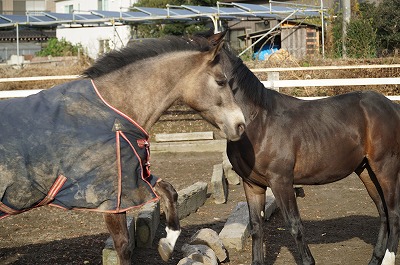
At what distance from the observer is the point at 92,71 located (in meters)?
4.95

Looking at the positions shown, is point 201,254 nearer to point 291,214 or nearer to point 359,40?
point 291,214

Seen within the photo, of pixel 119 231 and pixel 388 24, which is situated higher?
pixel 388 24

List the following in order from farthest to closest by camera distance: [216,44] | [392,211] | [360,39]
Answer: [360,39] < [392,211] < [216,44]

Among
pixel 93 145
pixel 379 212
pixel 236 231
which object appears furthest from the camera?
pixel 236 231

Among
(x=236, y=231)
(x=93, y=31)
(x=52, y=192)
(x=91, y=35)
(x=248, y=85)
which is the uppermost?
(x=93, y=31)

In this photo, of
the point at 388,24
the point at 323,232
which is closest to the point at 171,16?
the point at 388,24

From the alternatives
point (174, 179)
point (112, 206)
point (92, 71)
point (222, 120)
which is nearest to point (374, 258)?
point (222, 120)

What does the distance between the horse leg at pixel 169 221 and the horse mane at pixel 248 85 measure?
1.22 meters

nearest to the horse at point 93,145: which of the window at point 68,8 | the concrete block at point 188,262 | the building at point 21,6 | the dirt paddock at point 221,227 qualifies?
the concrete block at point 188,262

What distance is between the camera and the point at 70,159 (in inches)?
183

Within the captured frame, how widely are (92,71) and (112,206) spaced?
1032mm

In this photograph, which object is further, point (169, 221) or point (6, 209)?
point (169, 221)

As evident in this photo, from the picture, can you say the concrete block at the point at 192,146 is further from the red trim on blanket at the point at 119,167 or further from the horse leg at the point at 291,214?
the red trim on blanket at the point at 119,167

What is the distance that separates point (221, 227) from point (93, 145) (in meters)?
3.02
